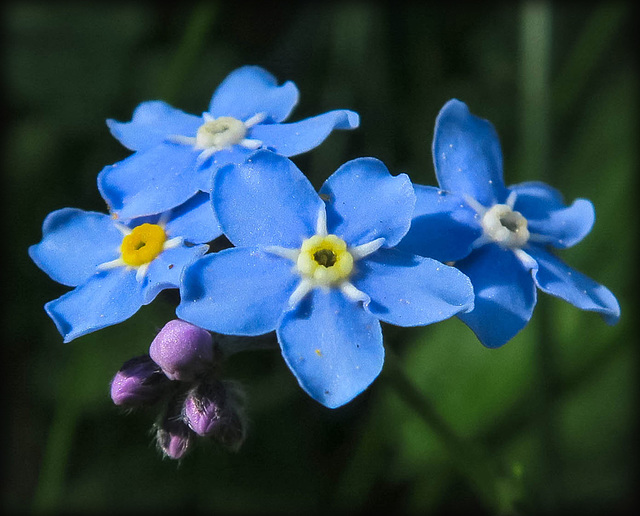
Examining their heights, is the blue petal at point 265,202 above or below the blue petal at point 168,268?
above

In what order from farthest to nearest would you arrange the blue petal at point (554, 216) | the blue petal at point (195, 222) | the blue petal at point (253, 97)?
the blue petal at point (253, 97) → the blue petal at point (554, 216) → the blue petal at point (195, 222)

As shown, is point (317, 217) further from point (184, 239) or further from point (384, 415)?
point (384, 415)

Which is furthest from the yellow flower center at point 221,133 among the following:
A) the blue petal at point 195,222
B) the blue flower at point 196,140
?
the blue petal at point 195,222

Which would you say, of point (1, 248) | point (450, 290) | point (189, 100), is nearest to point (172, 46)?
point (189, 100)

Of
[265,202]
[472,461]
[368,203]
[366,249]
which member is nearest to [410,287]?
[366,249]

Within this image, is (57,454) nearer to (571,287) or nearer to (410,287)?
(410,287)

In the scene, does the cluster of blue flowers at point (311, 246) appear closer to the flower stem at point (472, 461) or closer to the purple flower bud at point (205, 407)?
the purple flower bud at point (205, 407)
